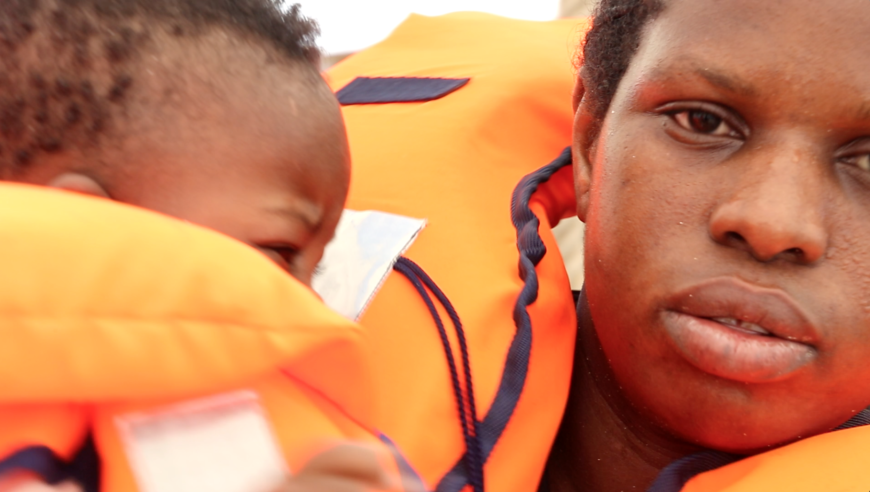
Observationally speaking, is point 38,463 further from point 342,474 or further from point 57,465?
point 342,474

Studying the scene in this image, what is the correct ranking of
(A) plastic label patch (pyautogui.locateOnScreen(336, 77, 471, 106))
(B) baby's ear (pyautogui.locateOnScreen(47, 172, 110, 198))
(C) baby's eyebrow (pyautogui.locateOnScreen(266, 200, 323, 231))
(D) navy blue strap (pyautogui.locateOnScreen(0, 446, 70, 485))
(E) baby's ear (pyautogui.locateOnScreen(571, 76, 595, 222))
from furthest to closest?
(A) plastic label patch (pyautogui.locateOnScreen(336, 77, 471, 106)) < (E) baby's ear (pyautogui.locateOnScreen(571, 76, 595, 222)) < (C) baby's eyebrow (pyautogui.locateOnScreen(266, 200, 323, 231)) < (B) baby's ear (pyautogui.locateOnScreen(47, 172, 110, 198)) < (D) navy blue strap (pyautogui.locateOnScreen(0, 446, 70, 485))

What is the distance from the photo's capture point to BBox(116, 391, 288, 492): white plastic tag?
0.49 m

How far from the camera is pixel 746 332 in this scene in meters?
0.74

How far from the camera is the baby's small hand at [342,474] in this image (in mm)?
480

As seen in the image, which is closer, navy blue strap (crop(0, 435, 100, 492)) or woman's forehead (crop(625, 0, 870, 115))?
navy blue strap (crop(0, 435, 100, 492))

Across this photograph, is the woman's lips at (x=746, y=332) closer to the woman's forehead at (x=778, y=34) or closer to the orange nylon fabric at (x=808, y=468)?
the orange nylon fabric at (x=808, y=468)

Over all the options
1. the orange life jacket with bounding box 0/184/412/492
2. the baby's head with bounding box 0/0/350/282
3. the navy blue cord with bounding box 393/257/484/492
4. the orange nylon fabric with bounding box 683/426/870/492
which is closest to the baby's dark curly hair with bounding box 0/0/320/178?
the baby's head with bounding box 0/0/350/282

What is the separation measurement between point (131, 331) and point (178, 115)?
0.29m

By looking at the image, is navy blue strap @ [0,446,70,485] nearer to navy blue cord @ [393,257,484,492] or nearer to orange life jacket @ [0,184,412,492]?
orange life jacket @ [0,184,412,492]

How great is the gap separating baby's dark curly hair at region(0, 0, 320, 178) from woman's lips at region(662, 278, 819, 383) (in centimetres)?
64

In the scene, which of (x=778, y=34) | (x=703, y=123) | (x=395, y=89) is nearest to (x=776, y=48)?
(x=778, y=34)

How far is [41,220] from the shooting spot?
1.68 ft

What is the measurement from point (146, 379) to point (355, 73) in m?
1.19

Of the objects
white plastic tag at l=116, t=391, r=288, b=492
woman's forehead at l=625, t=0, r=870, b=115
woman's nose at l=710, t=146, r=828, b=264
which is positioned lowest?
white plastic tag at l=116, t=391, r=288, b=492
